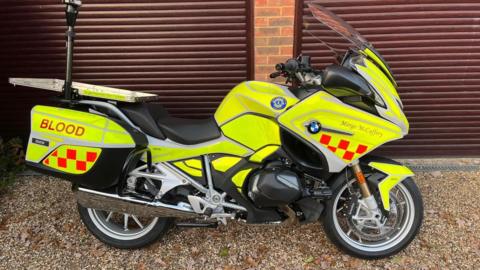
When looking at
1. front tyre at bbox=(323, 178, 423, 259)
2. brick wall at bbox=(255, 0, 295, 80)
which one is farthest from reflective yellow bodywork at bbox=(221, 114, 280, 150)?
brick wall at bbox=(255, 0, 295, 80)


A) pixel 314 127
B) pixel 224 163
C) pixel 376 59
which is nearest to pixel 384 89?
pixel 376 59

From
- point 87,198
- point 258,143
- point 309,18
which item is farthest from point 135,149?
point 309,18

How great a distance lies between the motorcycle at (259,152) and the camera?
8.45 feet

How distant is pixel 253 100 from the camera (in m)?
2.65

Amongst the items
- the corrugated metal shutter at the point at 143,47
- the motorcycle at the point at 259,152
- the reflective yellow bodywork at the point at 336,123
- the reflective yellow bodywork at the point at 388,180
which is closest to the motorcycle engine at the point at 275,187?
the motorcycle at the point at 259,152

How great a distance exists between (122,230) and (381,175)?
6.38 feet

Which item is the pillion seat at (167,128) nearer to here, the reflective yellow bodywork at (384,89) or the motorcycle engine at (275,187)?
the motorcycle engine at (275,187)

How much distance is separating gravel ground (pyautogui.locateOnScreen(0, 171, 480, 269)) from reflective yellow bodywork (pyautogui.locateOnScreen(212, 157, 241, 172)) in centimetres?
73

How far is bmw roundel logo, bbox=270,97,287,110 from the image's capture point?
2615mm

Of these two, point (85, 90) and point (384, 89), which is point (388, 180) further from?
point (85, 90)

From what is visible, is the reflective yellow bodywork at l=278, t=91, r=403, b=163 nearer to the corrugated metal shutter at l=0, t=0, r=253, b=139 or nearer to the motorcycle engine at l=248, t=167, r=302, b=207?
the motorcycle engine at l=248, t=167, r=302, b=207

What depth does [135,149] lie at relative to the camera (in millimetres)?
2637

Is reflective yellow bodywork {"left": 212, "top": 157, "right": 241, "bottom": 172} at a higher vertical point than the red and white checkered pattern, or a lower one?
lower

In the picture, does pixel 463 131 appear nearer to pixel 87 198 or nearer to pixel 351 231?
pixel 351 231
